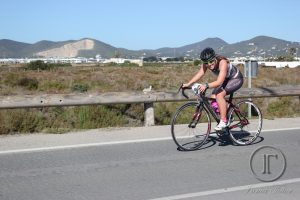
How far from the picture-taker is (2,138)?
29.7ft

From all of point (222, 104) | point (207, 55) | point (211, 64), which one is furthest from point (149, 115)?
point (207, 55)

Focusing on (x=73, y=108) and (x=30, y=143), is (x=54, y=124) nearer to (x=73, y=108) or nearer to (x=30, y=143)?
(x=73, y=108)

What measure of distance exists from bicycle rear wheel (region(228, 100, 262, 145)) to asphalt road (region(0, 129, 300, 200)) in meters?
0.24

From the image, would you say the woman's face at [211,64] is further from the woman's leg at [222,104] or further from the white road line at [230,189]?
the white road line at [230,189]

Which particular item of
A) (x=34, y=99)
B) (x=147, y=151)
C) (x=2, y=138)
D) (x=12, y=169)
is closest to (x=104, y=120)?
(x=34, y=99)

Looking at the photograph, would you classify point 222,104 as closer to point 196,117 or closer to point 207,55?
point 196,117

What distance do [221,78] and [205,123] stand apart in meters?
0.90

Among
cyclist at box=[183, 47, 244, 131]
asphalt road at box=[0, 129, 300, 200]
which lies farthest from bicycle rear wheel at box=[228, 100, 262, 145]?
cyclist at box=[183, 47, 244, 131]

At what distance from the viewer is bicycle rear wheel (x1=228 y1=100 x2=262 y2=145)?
27.4 ft

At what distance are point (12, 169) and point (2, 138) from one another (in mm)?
2603

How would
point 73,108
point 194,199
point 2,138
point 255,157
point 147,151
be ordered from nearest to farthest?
point 194,199 < point 255,157 < point 147,151 < point 2,138 < point 73,108

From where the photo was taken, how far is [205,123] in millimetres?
8125

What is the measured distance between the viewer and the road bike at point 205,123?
7.88m

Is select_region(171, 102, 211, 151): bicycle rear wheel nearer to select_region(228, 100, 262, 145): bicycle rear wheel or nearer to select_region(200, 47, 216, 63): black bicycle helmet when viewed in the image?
select_region(228, 100, 262, 145): bicycle rear wheel
